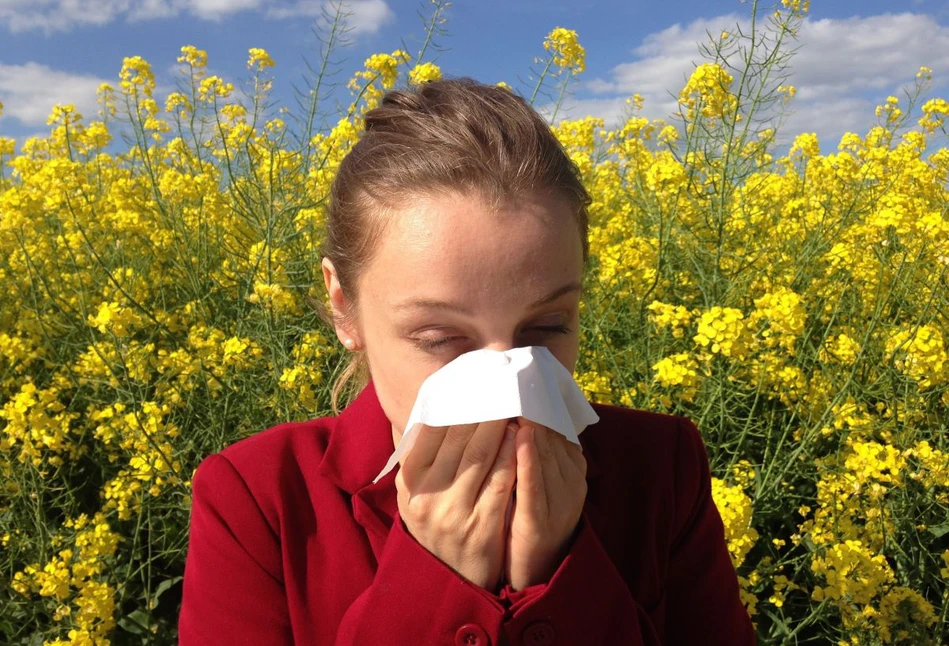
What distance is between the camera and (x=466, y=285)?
103 centimetres

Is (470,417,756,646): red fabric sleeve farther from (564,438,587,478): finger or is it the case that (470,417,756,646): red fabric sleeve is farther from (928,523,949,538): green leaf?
(928,523,949,538): green leaf

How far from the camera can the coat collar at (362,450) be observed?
1.19m

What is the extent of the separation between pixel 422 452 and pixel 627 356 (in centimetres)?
183

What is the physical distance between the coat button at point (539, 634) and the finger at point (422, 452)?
0.22 meters

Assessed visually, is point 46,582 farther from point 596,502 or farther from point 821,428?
point 821,428

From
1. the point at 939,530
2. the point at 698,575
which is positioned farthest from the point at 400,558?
the point at 939,530

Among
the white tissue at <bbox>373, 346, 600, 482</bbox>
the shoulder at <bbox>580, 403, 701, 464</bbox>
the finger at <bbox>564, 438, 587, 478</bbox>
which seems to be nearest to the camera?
the white tissue at <bbox>373, 346, 600, 482</bbox>

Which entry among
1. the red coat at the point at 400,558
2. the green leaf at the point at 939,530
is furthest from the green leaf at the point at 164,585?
the green leaf at the point at 939,530

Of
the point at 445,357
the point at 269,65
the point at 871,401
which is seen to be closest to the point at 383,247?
the point at 445,357

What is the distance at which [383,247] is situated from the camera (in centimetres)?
115

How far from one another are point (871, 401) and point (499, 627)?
222 cm

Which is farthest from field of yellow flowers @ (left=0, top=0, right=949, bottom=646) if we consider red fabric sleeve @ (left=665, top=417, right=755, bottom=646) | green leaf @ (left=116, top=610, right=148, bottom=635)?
red fabric sleeve @ (left=665, top=417, right=755, bottom=646)

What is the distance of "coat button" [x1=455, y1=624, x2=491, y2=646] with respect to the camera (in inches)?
38.6

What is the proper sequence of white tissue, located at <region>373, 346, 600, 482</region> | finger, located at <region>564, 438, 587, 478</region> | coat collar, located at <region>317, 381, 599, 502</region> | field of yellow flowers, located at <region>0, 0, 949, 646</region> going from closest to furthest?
white tissue, located at <region>373, 346, 600, 482</region> → finger, located at <region>564, 438, 587, 478</region> → coat collar, located at <region>317, 381, 599, 502</region> → field of yellow flowers, located at <region>0, 0, 949, 646</region>
